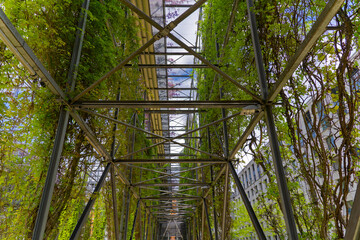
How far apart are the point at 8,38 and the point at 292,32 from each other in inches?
126

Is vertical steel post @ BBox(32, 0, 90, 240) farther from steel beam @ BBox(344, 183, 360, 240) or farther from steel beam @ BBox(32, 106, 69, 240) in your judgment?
steel beam @ BBox(344, 183, 360, 240)

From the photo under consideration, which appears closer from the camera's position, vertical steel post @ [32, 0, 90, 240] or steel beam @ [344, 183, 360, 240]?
steel beam @ [344, 183, 360, 240]

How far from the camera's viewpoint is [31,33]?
2992 mm

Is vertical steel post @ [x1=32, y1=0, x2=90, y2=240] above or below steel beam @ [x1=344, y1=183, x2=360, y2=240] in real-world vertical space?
above

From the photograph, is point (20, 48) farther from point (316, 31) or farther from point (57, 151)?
point (316, 31)

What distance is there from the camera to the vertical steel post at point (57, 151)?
2.88 m

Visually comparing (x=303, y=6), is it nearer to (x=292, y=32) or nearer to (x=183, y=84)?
(x=292, y=32)

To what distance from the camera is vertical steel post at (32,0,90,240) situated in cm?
288

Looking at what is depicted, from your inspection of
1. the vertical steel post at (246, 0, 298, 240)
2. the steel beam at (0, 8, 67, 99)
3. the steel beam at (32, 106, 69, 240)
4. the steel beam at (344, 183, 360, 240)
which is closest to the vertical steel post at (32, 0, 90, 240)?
the steel beam at (32, 106, 69, 240)

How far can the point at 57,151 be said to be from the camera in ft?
10.6

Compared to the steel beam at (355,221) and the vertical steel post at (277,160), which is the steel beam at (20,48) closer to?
the vertical steel post at (277,160)

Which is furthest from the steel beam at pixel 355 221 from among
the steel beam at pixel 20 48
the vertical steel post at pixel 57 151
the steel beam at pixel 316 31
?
the vertical steel post at pixel 57 151

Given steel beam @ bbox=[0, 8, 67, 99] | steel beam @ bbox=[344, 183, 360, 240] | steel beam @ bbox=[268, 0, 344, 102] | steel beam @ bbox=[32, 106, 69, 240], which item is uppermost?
steel beam @ bbox=[0, 8, 67, 99]

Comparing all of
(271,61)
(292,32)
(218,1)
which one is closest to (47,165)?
(271,61)
